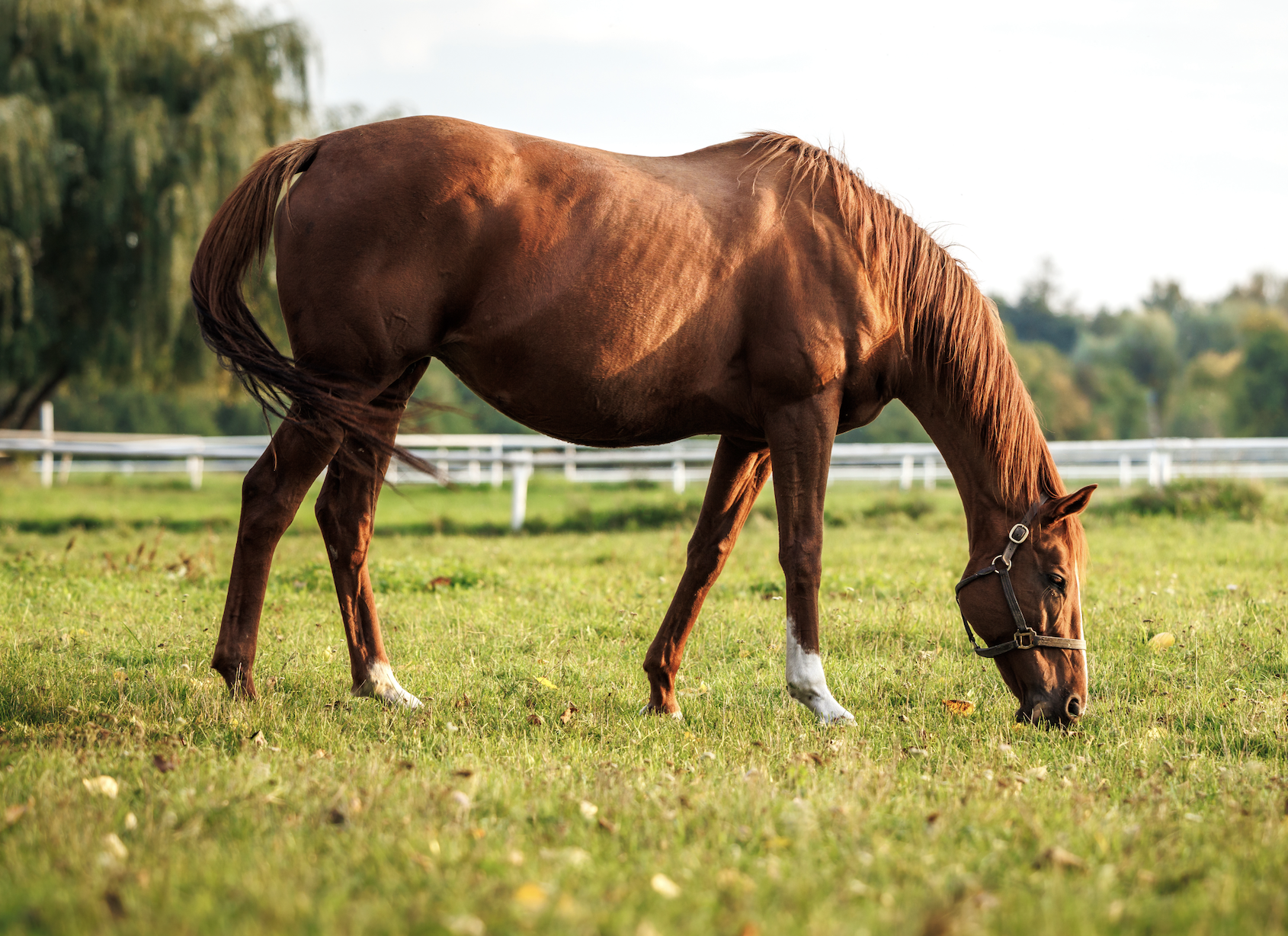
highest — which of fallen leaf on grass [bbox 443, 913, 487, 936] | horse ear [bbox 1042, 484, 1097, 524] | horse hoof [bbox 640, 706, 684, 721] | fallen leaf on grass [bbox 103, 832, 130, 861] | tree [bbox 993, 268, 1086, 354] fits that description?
tree [bbox 993, 268, 1086, 354]

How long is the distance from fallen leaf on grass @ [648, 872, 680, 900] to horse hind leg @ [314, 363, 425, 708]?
2.39 metres

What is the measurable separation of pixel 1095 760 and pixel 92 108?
17740 millimetres

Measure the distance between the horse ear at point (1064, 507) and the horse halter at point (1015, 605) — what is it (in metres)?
0.05

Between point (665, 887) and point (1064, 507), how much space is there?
2.81 meters

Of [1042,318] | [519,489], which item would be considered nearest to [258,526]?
[519,489]

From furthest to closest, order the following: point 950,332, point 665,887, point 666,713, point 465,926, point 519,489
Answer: point 519,489
point 950,332
point 666,713
point 665,887
point 465,926

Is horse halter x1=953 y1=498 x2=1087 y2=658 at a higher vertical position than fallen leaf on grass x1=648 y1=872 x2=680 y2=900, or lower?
higher

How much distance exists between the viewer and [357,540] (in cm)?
431

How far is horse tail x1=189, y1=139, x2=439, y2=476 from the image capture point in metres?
3.70

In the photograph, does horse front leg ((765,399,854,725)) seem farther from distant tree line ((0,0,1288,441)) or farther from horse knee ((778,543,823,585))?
distant tree line ((0,0,1288,441))

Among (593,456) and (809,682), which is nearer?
(809,682)

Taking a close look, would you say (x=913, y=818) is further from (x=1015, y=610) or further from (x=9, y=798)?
(x=9, y=798)

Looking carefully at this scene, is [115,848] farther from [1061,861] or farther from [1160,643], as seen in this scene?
[1160,643]

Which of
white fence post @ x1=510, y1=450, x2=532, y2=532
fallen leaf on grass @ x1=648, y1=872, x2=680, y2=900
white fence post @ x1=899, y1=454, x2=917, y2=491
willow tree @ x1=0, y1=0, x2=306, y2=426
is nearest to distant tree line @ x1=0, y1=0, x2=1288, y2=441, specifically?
willow tree @ x1=0, y1=0, x2=306, y2=426
